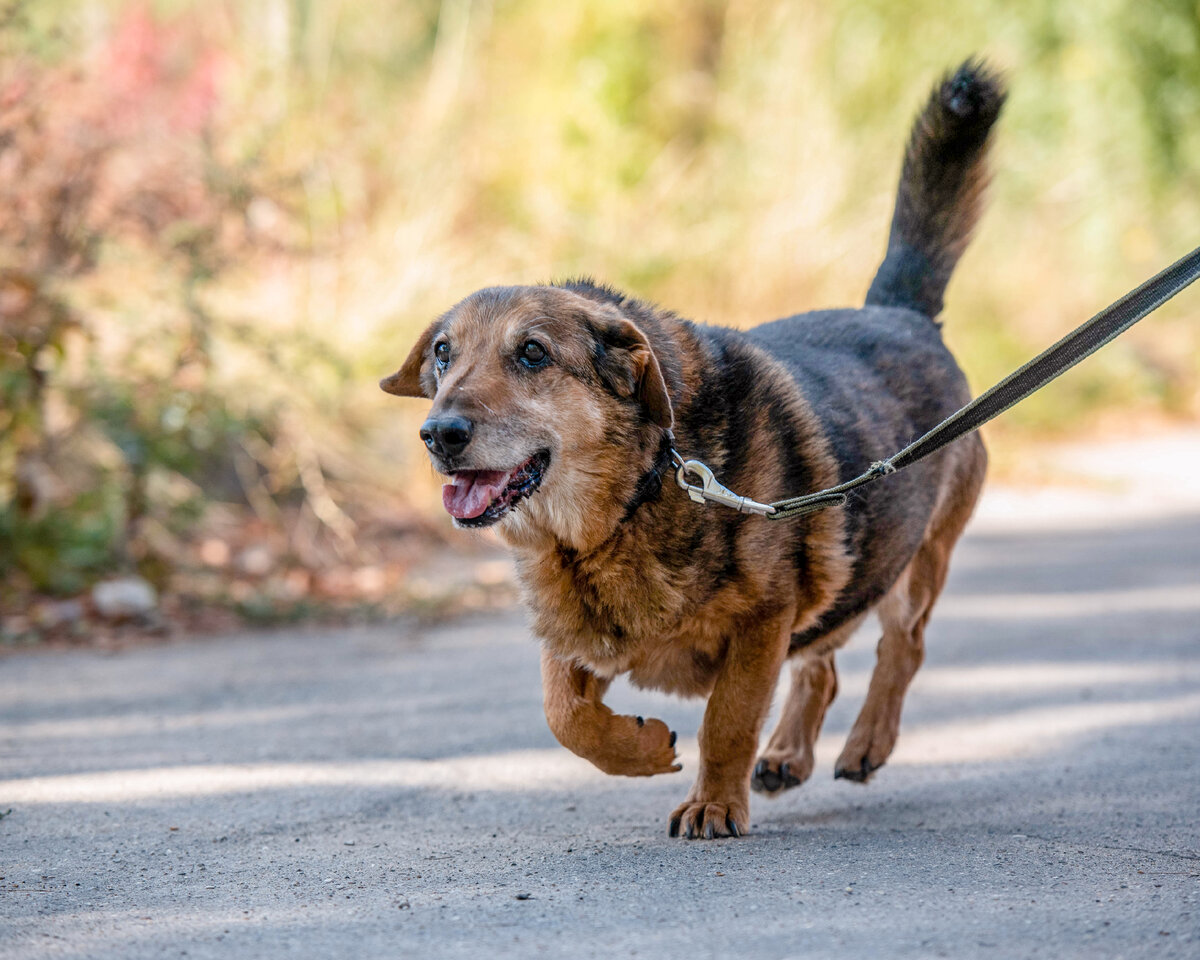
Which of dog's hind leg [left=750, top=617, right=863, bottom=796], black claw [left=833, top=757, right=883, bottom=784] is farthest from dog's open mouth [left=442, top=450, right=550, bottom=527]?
black claw [left=833, top=757, right=883, bottom=784]

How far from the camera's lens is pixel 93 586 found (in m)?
7.24

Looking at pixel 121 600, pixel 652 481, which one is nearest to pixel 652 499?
pixel 652 481

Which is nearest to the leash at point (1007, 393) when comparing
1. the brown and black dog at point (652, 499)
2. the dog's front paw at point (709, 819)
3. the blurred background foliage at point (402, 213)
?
the brown and black dog at point (652, 499)

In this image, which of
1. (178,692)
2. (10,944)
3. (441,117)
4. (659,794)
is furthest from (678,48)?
(10,944)

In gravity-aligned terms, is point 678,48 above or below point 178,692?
above

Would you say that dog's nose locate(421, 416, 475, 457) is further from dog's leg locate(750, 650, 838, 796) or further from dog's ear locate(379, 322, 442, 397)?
dog's leg locate(750, 650, 838, 796)

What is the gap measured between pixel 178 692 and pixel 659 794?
98.2 inches

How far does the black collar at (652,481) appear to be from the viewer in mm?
3516

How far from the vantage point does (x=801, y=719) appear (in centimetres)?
430

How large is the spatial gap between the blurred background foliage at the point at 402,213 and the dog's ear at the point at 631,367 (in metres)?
4.08

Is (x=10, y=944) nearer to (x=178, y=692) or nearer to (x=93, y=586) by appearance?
(x=178, y=692)

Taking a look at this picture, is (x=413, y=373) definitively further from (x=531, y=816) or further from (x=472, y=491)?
(x=531, y=816)

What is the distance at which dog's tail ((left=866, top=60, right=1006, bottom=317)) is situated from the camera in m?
4.62

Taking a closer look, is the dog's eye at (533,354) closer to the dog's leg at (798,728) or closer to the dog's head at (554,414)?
the dog's head at (554,414)
